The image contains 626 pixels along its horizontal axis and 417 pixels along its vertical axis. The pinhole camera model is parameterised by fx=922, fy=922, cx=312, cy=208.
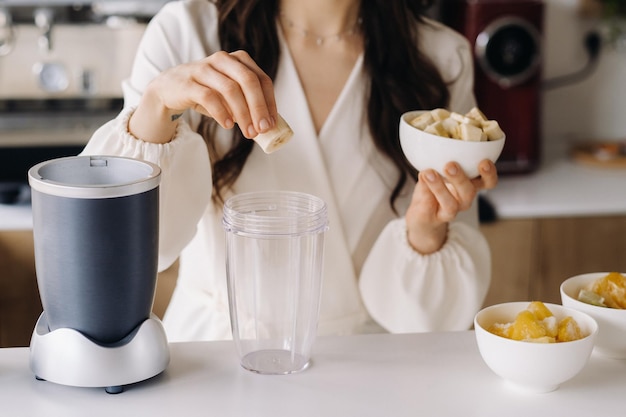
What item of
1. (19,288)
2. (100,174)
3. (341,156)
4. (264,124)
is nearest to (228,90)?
(264,124)

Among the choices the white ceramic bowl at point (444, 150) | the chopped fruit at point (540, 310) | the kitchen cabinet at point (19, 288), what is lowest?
the kitchen cabinet at point (19, 288)

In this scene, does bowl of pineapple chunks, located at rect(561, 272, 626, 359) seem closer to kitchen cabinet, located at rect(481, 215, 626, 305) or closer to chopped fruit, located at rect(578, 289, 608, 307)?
chopped fruit, located at rect(578, 289, 608, 307)

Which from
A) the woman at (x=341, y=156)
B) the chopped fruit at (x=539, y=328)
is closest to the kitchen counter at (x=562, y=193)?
the woman at (x=341, y=156)

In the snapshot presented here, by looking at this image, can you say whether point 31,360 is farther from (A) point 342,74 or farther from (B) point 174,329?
(A) point 342,74

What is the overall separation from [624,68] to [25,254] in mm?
1706

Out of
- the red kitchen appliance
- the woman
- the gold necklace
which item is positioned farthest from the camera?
the red kitchen appliance

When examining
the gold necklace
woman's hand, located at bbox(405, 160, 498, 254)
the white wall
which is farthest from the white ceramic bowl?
the white wall

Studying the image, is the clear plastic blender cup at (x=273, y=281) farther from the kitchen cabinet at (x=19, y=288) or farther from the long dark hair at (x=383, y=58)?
the kitchen cabinet at (x=19, y=288)

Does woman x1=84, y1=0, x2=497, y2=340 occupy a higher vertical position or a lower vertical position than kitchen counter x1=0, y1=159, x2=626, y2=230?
higher

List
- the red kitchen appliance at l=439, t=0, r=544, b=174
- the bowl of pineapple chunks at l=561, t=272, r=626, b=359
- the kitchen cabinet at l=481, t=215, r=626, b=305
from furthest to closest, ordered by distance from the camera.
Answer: the red kitchen appliance at l=439, t=0, r=544, b=174 < the kitchen cabinet at l=481, t=215, r=626, b=305 < the bowl of pineapple chunks at l=561, t=272, r=626, b=359

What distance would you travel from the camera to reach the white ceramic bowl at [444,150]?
103 cm

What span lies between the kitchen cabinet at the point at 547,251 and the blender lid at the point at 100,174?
1.32 metres

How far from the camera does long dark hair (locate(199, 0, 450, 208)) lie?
1.45 meters

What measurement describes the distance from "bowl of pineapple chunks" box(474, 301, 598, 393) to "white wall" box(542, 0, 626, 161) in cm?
167
